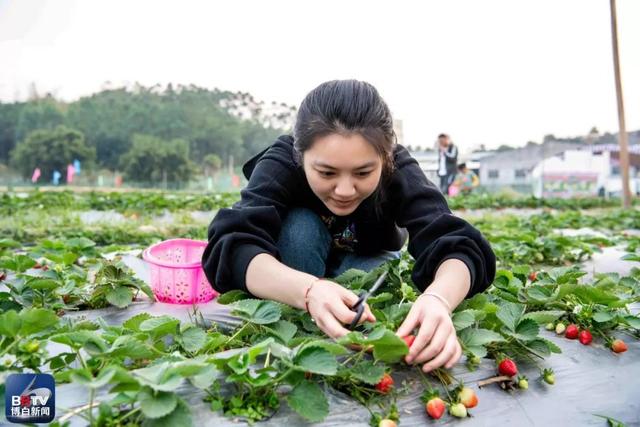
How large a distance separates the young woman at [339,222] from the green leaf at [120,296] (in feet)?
Result: 1.36

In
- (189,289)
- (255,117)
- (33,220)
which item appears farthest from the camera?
(255,117)

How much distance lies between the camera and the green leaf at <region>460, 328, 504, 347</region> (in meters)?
1.20

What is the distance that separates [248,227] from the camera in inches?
57.4

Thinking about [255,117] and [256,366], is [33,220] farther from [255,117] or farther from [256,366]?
[255,117]

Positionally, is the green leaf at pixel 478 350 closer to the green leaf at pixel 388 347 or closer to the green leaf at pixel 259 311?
the green leaf at pixel 388 347

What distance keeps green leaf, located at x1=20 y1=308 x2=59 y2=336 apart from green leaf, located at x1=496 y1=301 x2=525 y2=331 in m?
1.02

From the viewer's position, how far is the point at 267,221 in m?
1.53

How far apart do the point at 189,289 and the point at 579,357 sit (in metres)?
1.21

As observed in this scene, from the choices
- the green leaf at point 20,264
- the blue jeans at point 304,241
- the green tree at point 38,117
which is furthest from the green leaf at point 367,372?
the green tree at point 38,117

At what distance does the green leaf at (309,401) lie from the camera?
3.07 ft

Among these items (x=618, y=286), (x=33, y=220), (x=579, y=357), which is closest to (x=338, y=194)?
(x=579, y=357)

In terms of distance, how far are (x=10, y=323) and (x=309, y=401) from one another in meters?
0.60

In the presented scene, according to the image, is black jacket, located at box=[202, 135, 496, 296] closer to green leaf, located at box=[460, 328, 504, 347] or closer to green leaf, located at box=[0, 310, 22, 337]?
green leaf, located at box=[460, 328, 504, 347]

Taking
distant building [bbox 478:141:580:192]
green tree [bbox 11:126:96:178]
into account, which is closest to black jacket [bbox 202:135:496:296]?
distant building [bbox 478:141:580:192]
